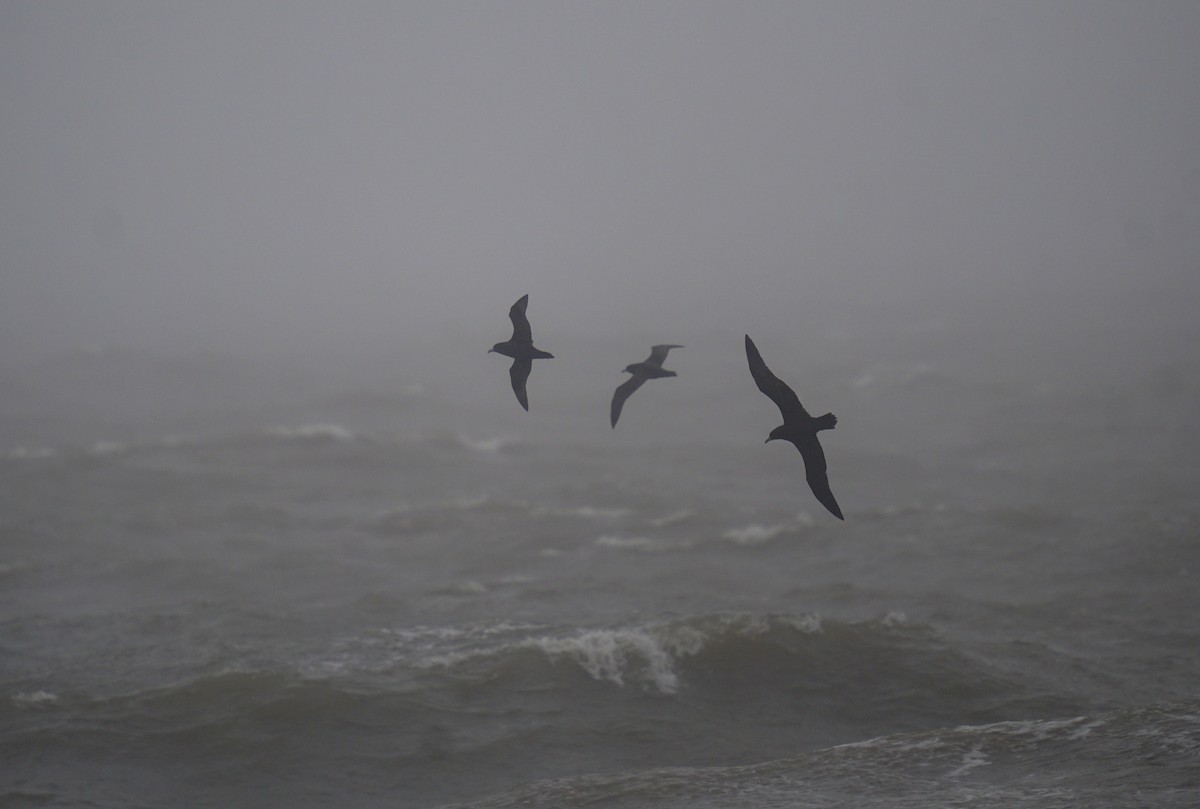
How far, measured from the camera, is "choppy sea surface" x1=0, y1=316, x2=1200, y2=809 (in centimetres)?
1845

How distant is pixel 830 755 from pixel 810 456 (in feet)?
30.0

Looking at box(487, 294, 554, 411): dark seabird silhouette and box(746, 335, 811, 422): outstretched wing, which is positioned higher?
box(487, 294, 554, 411): dark seabird silhouette

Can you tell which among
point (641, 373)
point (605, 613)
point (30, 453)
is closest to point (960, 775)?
point (641, 373)

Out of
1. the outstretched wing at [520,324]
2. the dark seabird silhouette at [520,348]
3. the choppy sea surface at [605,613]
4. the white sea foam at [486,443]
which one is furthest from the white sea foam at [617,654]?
the white sea foam at [486,443]

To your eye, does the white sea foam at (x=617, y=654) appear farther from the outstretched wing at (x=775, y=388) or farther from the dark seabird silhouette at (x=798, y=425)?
the outstretched wing at (x=775, y=388)

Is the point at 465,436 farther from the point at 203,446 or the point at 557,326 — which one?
the point at 557,326

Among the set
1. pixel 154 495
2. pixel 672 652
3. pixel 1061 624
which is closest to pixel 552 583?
pixel 672 652

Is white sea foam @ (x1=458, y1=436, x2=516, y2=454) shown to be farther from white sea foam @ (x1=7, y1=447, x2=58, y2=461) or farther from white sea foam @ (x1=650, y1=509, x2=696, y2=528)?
white sea foam @ (x1=7, y1=447, x2=58, y2=461)

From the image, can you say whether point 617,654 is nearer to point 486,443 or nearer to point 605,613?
point 605,613

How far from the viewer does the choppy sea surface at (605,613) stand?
60.5ft

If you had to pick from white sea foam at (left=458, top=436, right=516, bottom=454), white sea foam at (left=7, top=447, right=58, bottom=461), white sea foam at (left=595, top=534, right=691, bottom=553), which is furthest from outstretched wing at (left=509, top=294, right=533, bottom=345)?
white sea foam at (left=7, top=447, right=58, bottom=461)

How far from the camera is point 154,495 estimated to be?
1641 inches

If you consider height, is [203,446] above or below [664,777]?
above

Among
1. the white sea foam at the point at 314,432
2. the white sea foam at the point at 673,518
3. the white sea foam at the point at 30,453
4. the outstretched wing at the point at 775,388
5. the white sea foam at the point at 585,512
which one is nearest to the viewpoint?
the outstretched wing at the point at 775,388
